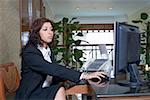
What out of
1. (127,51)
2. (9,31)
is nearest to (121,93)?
(127,51)

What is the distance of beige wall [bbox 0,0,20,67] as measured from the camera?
2729 mm

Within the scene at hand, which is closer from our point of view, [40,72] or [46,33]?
[40,72]

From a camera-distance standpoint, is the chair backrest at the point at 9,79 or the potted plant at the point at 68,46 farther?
the potted plant at the point at 68,46

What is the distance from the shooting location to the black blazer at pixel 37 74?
163 cm

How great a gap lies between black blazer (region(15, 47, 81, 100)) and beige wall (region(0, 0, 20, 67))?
102 centimetres

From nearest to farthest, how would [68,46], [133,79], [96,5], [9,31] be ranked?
[133,79]
[9,31]
[68,46]
[96,5]

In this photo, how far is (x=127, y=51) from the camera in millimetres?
1807

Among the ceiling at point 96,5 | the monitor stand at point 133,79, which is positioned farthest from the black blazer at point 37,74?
the ceiling at point 96,5

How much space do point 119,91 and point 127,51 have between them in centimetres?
32

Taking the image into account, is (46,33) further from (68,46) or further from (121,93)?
(68,46)

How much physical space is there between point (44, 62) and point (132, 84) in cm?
63

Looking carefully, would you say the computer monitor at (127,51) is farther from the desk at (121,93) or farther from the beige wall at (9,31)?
the beige wall at (9,31)

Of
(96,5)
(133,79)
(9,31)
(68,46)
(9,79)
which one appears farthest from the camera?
(96,5)

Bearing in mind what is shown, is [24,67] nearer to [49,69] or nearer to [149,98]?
[49,69]
